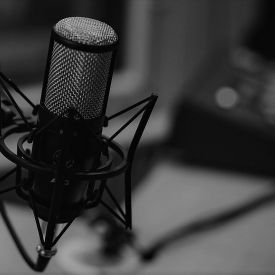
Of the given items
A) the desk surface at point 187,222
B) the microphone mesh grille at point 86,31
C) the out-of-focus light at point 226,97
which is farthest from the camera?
Result: the out-of-focus light at point 226,97

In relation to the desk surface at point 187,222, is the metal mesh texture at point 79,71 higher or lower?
higher

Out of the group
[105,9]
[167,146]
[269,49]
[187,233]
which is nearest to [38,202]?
[187,233]

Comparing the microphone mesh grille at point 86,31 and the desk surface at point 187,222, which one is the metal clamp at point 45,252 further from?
the desk surface at point 187,222

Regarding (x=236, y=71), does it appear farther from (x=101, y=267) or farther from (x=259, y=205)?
(x=101, y=267)

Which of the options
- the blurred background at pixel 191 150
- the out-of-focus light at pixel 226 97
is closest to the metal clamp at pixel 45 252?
the blurred background at pixel 191 150

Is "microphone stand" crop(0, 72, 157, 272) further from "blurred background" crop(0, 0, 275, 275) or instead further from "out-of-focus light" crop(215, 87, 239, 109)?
"out-of-focus light" crop(215, 87, 239, 109)

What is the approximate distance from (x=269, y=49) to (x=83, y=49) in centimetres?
165

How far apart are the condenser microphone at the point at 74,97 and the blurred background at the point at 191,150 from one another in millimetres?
91

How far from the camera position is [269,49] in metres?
1.96

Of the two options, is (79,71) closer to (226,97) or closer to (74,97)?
(74,97)

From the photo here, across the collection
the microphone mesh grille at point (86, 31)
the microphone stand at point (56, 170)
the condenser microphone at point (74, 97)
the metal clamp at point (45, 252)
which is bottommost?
the metal clamp at point (45, 252)

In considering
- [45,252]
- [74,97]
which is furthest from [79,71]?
[45,252]

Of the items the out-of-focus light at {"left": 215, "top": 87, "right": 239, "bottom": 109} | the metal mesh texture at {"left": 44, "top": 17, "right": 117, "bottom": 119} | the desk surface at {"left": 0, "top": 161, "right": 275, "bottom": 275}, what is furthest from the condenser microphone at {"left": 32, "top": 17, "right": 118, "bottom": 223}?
the out-of-focus light at {"left": 215, "top": 87, "right": 239, "bottom": 109}

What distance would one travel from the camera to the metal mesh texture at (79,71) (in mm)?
401
